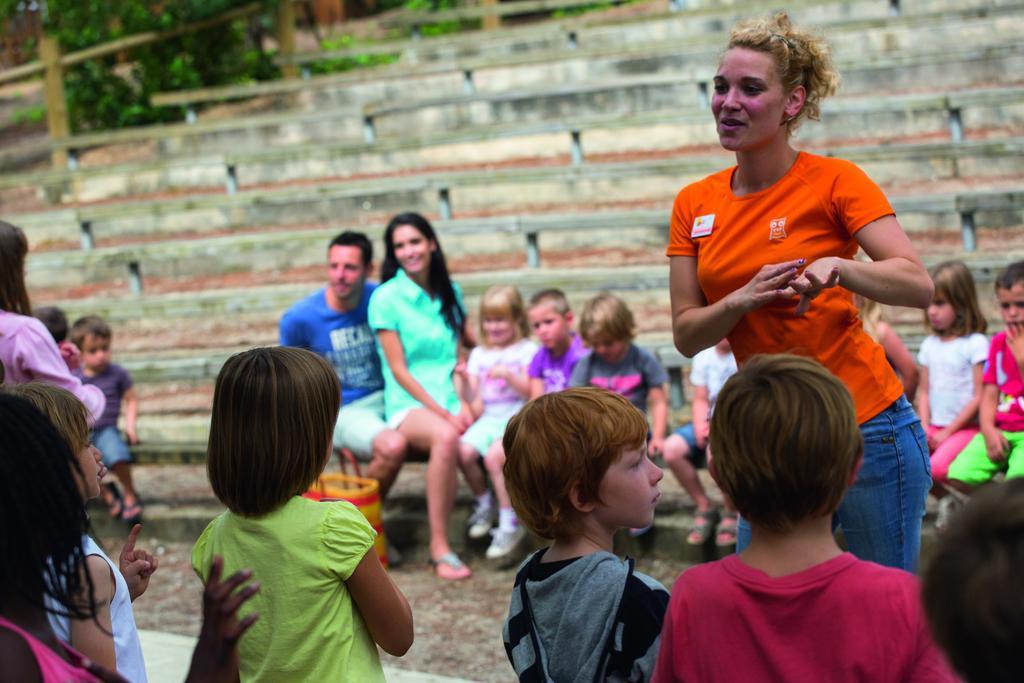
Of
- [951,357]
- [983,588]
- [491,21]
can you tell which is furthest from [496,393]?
[491,21]

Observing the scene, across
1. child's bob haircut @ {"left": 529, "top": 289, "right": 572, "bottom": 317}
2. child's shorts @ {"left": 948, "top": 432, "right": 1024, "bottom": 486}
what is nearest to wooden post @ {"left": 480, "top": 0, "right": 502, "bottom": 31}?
child's bob haircut @ {"left": 529, "top": 289, "right": 572, "bottom": 317}

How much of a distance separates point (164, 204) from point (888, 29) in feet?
21.2

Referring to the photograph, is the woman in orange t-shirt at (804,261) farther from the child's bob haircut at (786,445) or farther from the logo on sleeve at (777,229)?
the child's bob haircut at (786,445)

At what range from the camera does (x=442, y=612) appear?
5.12 metres

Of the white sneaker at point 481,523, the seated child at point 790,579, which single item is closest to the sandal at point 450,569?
the white sneaker at point 481,523

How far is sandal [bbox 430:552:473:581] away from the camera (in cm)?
549

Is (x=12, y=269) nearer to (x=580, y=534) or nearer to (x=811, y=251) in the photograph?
(x=580, y=534)

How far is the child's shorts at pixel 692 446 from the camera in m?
5.21

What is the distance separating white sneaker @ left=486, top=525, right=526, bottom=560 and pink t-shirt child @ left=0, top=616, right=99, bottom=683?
12.3 ft

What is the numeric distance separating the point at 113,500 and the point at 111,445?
443mm

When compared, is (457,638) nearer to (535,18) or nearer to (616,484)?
(616,484)

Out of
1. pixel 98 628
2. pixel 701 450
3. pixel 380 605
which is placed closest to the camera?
pixel 98 628

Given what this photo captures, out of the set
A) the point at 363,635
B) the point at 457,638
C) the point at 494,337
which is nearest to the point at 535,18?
the point at 494,337

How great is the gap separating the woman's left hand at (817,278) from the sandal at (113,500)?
4777mm
